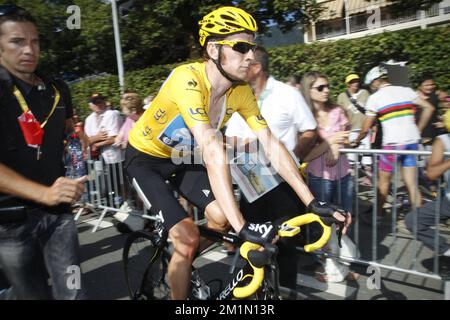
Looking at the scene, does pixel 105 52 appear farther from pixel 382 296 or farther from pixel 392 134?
pixel 382 296

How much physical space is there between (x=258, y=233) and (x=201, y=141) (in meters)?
0.70

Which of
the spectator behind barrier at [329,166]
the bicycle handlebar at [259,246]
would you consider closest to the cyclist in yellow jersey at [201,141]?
the bicycle handlebar at [259,246]

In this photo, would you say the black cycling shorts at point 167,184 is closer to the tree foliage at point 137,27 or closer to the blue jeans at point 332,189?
the blue jeans at point 332,189

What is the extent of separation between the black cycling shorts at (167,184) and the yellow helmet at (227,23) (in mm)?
1058

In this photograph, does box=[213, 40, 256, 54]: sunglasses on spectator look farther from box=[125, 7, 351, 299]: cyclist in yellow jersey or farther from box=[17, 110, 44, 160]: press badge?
box=[17, 110, 44, 160]: press badge

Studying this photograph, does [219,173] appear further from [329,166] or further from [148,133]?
[329,166]

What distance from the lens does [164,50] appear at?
25.1m

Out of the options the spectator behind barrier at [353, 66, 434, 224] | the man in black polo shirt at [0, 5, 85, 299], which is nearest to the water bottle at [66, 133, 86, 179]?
the man in black polo shirt at [0, 5, 85, 299]

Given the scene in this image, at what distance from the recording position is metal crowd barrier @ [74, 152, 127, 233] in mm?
6250

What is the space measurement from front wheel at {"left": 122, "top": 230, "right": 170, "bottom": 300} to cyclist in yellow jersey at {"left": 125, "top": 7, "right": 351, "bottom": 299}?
0.47m

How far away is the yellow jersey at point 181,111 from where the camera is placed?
2436mm

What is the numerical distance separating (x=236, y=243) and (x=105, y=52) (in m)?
23.0

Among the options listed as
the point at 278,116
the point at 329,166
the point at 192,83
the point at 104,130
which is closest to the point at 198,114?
the point at 192,83

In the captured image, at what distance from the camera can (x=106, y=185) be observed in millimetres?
6414
